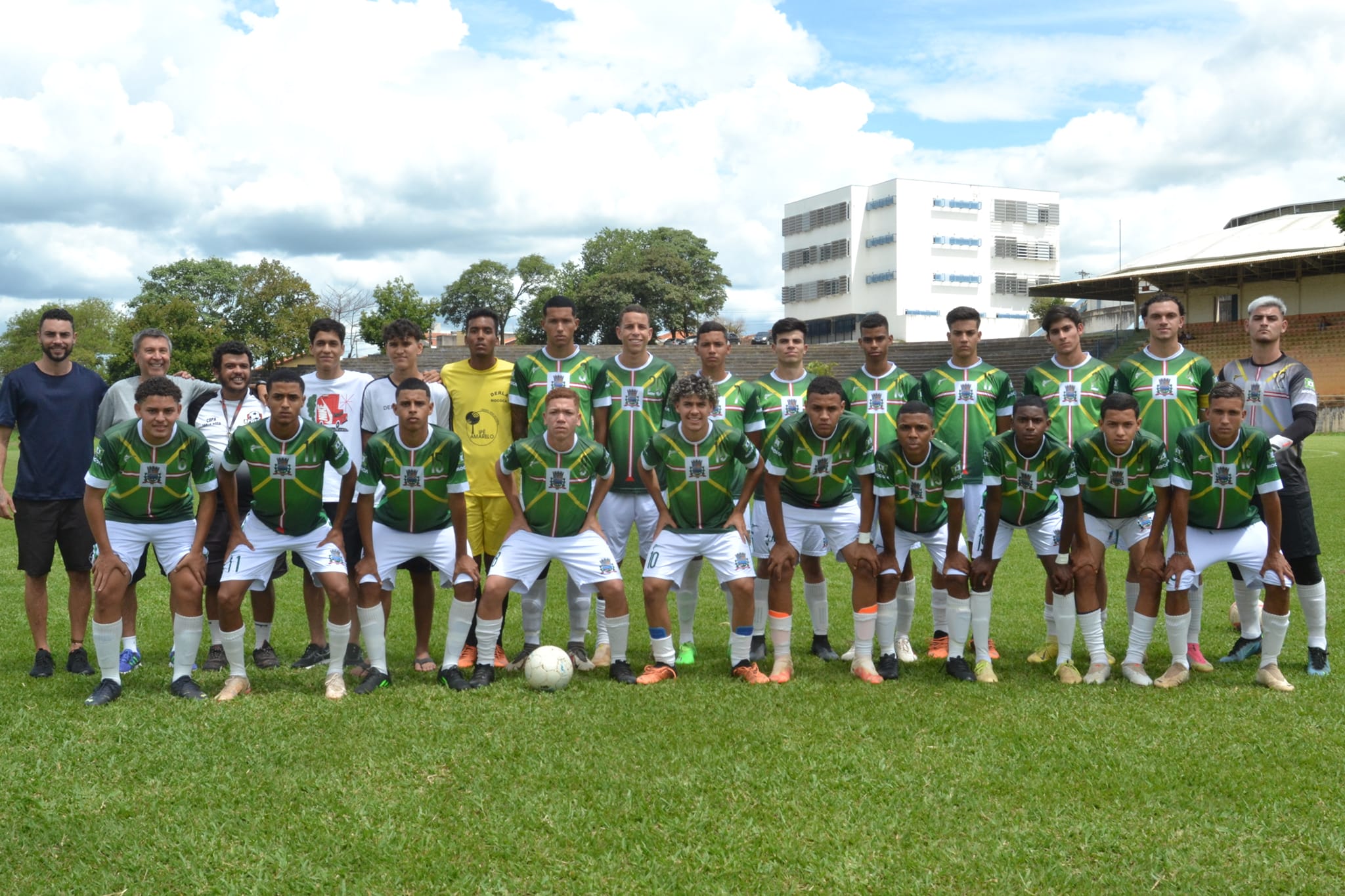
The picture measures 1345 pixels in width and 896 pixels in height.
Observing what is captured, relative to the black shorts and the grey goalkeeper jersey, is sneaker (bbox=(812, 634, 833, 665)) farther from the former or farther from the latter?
the black shorts

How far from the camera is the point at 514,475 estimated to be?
652 centimetres

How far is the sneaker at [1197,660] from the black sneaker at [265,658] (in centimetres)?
564

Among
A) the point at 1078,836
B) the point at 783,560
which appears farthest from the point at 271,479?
the point at 1078,836

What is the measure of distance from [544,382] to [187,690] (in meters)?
2.70

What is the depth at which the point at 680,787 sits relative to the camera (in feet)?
14.6

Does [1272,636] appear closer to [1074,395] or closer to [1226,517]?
[1226,517]

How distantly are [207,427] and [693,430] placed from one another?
10.3ft

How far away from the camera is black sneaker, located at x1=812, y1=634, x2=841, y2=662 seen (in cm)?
700

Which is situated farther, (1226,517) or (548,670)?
(1226,517)

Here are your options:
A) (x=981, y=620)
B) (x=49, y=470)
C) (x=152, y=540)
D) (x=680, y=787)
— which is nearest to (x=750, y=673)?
(x=981, y=620)

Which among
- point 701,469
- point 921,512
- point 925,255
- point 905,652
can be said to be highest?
point 925,255

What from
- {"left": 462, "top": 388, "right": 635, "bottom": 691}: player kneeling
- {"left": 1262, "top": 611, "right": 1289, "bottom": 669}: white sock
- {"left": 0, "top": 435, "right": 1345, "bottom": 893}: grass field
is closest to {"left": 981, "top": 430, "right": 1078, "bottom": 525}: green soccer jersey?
{"left": 0, "top": 435, "right": 1345, "bottom": 893}: grass field

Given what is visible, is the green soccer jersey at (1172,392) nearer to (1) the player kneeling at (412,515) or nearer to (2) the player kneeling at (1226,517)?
(2) the player kneeling at (1226,517)

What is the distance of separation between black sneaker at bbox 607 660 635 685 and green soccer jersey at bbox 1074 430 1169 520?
2869 millimetres
